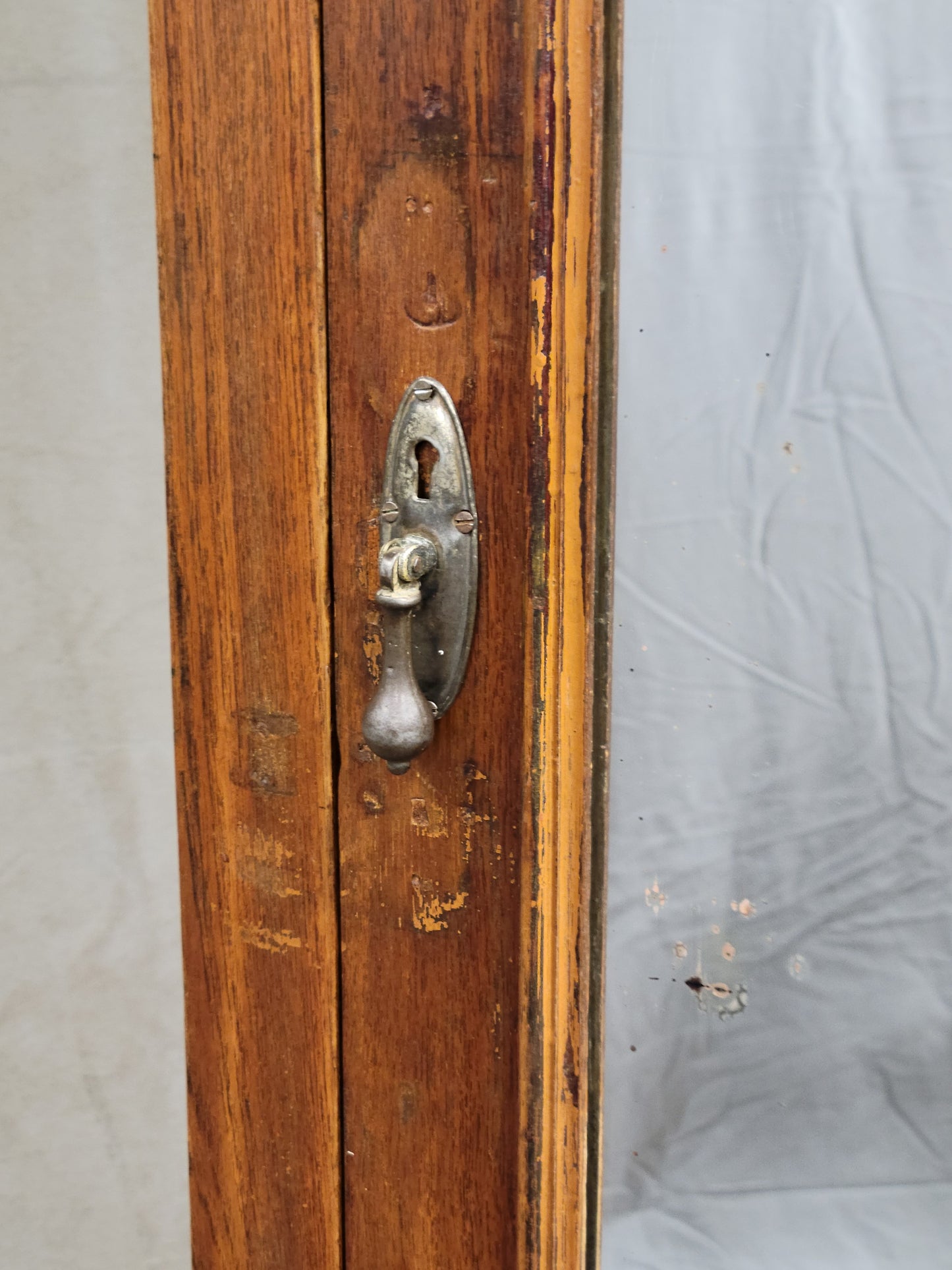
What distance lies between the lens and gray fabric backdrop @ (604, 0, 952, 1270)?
52cm

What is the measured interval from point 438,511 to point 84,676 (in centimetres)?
47

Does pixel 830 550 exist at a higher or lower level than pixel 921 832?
higher

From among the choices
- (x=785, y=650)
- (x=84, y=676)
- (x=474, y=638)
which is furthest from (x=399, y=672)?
(x=84, y=676)

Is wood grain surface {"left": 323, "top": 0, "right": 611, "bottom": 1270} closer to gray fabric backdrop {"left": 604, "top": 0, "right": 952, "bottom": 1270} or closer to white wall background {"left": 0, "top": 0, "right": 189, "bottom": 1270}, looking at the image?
gray fabric backdrop {"left": 604, "top": 0, "right": 952, "bottom": 1270}

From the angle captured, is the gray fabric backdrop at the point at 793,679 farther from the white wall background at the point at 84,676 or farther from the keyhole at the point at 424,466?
the white wall background at the point at 84,676

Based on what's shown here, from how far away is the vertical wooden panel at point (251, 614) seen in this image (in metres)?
0.39

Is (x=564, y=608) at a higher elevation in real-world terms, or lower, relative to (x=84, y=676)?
higher

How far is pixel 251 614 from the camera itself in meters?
0.42

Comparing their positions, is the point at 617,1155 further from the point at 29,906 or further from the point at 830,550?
the point at 29,906

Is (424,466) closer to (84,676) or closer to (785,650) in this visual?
(785,650)

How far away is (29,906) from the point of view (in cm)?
80

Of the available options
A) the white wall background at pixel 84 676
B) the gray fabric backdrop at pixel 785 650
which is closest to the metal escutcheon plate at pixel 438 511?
the gray fabric backdrop at pixel 785 650

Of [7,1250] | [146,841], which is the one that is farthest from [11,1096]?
[146,841]

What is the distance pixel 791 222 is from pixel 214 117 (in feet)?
0.96
